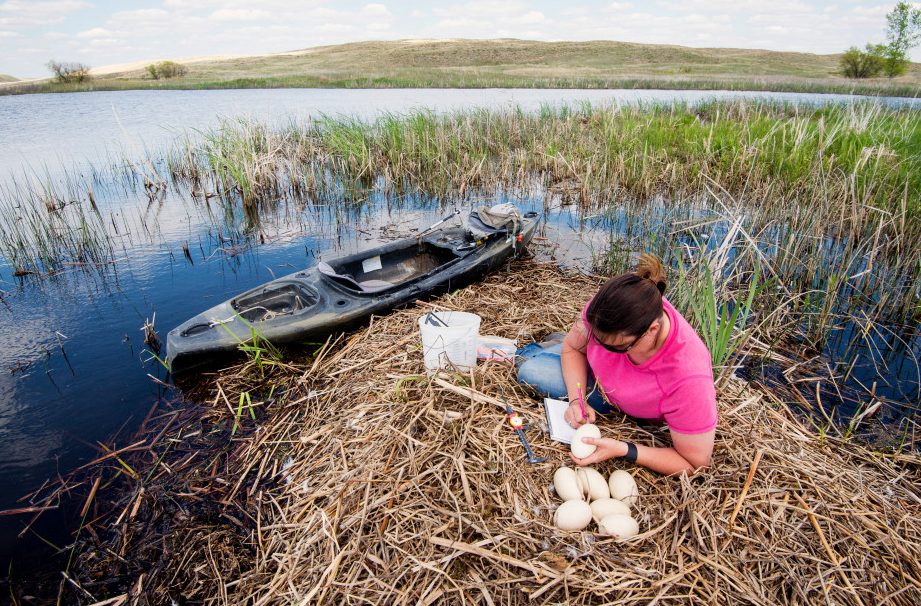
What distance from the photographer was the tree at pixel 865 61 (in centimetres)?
3741

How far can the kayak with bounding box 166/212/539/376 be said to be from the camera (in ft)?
14.3

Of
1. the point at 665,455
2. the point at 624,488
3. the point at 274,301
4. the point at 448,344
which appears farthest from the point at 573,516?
the point at 274,301

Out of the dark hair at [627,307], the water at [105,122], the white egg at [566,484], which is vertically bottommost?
the white egg at [566,484]

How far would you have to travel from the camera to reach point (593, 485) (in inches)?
99.9

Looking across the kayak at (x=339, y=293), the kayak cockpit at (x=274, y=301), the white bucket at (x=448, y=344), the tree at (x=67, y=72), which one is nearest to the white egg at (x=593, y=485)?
the white bucket at (x=448, y=344)

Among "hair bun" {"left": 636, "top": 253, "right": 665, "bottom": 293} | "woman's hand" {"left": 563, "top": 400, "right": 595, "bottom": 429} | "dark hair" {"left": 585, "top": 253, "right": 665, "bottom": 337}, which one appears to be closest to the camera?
"dark hair" {"left": 585, "top": 253, "right": 665, "bottom": 337}

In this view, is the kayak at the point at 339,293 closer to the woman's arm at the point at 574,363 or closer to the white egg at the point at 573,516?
the woman's arm at the point at 574,363

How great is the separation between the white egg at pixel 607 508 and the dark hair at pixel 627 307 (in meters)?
0.93

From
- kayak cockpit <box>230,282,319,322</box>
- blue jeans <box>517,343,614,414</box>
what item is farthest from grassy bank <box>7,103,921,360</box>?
kayak cockpit <box>230,282,319,322</box>

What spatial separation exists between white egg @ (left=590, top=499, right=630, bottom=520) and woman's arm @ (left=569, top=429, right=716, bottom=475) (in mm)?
219

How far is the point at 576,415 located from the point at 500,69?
53314 mm

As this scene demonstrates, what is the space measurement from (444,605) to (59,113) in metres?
26.1

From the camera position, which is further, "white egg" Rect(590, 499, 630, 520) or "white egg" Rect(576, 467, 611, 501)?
"white egg" Rect(576, 467, 611, 501)

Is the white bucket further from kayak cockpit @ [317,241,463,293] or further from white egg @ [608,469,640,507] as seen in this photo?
kayak cockpit @ [317,241,463,293]
